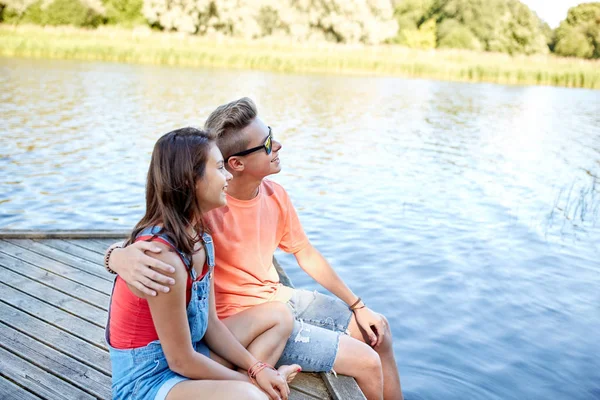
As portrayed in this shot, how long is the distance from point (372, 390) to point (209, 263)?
1.01 meters

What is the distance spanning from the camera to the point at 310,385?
2.68 m

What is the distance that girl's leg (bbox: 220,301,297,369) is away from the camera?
2416 millimetres

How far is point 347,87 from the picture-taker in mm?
22922

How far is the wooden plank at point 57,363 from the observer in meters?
2.63

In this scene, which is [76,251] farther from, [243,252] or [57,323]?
[243,252]

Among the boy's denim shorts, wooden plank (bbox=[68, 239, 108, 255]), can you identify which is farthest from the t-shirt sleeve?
wooden plank (bbox=[68, 239, 108, 255])

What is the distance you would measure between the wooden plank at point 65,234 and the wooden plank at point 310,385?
7.38 feet

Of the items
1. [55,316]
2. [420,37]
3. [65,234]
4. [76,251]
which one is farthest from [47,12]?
[55,316]

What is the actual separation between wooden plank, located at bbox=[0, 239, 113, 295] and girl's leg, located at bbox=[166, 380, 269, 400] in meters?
1.78

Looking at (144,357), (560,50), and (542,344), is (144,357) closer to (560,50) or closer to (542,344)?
(542,344)

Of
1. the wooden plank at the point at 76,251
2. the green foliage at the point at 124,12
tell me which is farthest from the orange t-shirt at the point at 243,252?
the green foliage at the point at 124,12

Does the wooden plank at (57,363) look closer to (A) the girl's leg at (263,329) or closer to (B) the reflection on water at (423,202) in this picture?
(A) the girl's leg at (263,329)

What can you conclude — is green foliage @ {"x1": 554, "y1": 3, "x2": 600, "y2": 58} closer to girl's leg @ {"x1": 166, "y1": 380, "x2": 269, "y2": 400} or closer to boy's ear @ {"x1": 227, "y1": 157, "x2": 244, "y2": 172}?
boy's ear @ {"x1": 227, "y1": 157, "x2": 244, "y2": 172}

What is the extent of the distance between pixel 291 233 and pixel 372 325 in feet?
1.80
